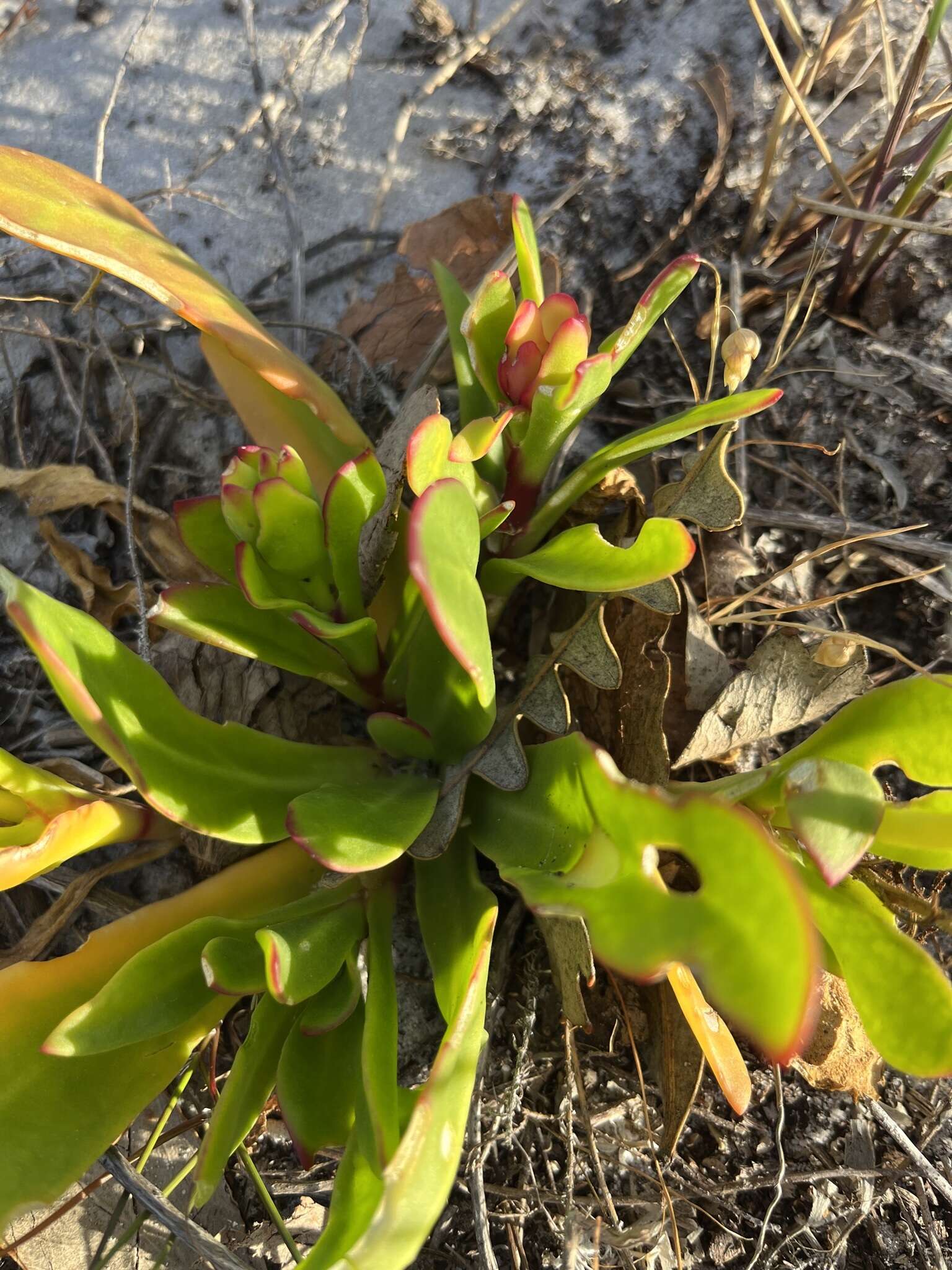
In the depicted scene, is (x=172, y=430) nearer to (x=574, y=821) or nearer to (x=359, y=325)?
(x=359, y=325)

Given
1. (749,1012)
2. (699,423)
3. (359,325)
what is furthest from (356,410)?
(749,1012)

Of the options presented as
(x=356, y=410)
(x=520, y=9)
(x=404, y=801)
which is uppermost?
(x=520, y=9)

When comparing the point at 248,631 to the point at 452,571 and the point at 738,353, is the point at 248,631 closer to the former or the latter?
the point at 452,571

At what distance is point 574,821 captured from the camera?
0.85m

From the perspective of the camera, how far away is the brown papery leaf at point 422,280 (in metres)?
1.45

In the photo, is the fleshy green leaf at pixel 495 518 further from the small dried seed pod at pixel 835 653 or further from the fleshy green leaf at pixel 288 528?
the small dried seed pod at pixel 835 653

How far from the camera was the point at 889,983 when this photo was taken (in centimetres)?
78

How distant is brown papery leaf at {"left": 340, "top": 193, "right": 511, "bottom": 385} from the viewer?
1.45 meters

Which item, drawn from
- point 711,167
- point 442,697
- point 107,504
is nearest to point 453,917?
point 442,697

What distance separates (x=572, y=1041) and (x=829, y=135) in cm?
152

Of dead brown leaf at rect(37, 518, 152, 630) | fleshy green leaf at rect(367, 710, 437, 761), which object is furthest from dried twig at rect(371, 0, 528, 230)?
fleshy green leaf at rect(367, 710, 437, 761)

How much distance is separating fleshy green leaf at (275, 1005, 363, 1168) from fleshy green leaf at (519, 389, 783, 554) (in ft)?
2.06

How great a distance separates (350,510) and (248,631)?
0.19m

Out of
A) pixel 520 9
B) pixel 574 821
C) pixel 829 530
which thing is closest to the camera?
pixel 574 821
